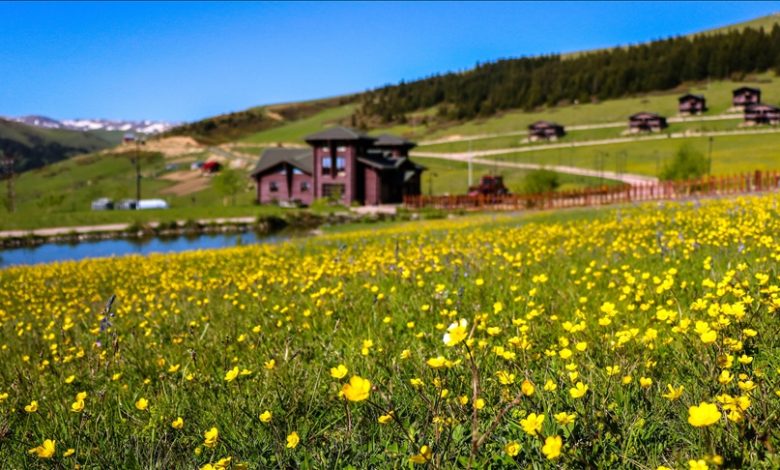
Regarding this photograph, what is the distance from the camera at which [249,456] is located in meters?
2.86

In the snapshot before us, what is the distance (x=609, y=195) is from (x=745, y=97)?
94.3m

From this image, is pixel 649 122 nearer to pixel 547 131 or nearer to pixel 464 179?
pixel 547 131

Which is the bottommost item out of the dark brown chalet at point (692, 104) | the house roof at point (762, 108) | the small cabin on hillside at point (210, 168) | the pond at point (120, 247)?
the pond at point (120, 247)

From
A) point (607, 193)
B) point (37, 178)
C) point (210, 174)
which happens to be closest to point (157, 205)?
point (210, 174)

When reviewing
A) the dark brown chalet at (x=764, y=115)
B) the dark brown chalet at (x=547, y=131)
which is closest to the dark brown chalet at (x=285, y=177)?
the dark brown chalet at (x=547, y=131)

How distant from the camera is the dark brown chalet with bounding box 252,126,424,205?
74500mm

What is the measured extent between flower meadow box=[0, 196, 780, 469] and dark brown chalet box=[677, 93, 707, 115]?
139239 mm

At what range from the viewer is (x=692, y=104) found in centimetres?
12788

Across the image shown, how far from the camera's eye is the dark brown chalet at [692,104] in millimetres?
126812

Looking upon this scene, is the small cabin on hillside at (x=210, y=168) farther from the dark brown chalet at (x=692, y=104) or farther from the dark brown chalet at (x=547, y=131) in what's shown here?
the dark brown chalet at (x=692, y=104)

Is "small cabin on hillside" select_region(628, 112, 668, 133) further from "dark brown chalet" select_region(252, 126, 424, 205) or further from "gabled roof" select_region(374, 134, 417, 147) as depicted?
"dark brown chalet" select_region(252, 126, 424, 205)

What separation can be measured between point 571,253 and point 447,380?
5638 mm

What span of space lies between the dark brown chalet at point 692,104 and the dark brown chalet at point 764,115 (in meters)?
16.9

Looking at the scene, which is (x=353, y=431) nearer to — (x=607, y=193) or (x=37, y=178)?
(x=607, y=193)
